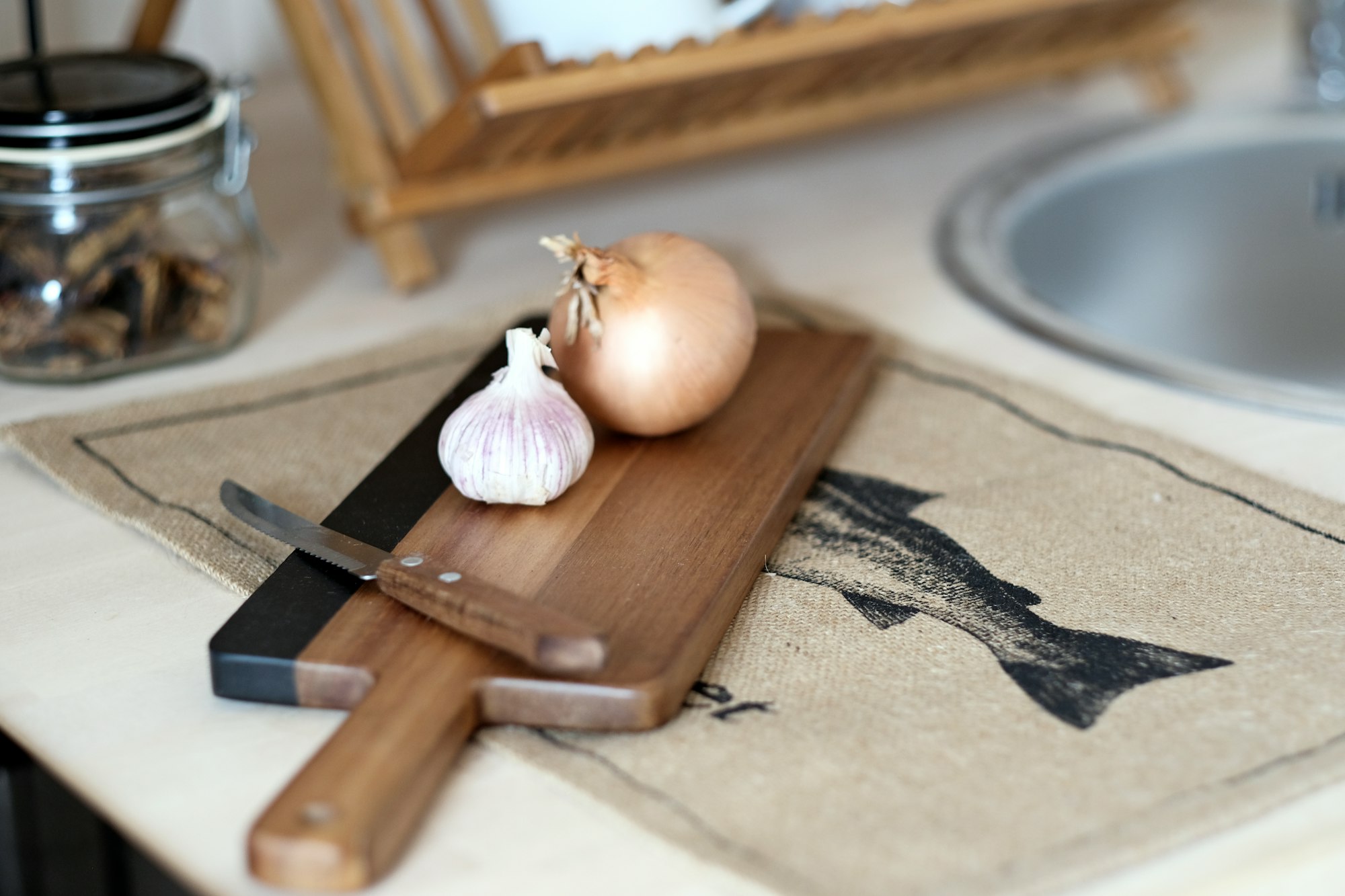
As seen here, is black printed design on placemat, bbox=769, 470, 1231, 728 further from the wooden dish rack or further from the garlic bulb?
the wooden dish rack

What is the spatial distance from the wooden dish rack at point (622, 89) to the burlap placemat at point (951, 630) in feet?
0.46

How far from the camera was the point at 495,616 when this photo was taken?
0.47 metres

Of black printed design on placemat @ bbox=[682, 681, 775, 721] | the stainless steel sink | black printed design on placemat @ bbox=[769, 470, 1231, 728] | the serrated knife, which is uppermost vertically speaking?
the serrated knife

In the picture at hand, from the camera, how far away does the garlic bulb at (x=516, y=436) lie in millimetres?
550

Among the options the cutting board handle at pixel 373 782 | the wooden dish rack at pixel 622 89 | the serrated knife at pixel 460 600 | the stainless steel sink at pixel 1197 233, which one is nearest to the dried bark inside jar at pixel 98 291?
the wooden dish rack at pixel 622 89

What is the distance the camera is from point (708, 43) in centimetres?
77

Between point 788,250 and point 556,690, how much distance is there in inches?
21.5

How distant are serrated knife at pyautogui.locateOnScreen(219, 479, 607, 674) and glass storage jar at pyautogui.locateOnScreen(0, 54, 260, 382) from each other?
24cm

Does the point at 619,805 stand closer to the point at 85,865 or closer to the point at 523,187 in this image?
the point at 85,865

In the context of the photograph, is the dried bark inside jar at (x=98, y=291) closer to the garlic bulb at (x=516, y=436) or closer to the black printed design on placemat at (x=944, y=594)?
the garlic bulb at (x=516, y=436)

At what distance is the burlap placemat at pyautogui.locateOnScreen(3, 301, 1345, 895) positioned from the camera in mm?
427

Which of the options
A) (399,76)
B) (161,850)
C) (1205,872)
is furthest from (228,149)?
(1205,872)

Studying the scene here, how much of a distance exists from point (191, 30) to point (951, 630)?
901 mm

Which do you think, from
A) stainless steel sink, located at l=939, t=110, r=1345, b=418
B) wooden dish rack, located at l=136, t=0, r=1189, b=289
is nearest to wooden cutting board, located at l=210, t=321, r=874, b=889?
wooden dish rack, located at l=136, t=0, r=1189, b=289
